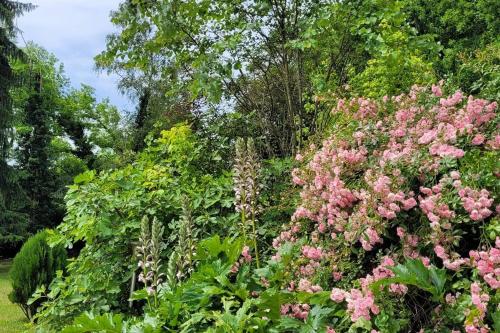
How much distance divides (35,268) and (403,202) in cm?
686

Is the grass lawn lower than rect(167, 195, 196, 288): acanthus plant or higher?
lower

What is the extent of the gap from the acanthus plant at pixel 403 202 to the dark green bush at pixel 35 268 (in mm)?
5801

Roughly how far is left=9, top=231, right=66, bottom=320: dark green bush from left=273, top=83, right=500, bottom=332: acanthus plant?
580 cm

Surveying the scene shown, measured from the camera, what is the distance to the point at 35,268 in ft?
25.3

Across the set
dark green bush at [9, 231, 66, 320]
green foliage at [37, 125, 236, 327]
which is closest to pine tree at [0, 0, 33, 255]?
dark green bush at [9, 231, 66, 320]

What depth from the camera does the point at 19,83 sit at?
17172 millimetres

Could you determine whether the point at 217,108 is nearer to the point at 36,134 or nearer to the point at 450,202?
the point at 450,202

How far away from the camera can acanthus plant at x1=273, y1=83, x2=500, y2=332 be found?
6.95 feet

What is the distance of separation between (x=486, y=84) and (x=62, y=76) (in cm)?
3107

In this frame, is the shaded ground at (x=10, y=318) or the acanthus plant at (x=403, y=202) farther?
the shaded ground at (x=10, y=318)

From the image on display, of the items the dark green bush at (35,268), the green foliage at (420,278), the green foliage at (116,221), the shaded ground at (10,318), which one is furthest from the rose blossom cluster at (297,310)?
the dark green bush at (35,268)

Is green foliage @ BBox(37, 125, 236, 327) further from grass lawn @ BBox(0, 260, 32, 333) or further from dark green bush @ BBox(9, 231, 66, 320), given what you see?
dark green bush @ BBox(9, 231, 66, 320)

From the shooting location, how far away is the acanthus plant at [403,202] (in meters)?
Answer: 2.12

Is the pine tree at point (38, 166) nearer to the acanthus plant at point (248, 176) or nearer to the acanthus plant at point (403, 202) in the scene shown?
the acanthus plant at point (248, 176)
